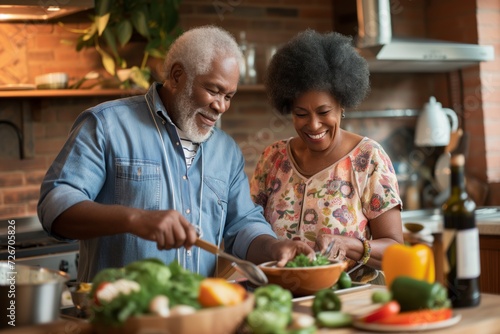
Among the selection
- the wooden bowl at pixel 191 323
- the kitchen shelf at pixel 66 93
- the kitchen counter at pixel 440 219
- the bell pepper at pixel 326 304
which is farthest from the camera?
the kitchen shelf at pixel 66 93

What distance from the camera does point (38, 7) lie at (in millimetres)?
3436

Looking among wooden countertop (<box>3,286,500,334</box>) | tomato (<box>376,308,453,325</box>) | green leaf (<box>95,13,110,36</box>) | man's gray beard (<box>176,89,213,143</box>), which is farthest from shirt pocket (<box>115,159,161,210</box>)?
green leaf (<box>95,13,110,36</box>)

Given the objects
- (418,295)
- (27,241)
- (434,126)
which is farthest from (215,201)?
(434,126)

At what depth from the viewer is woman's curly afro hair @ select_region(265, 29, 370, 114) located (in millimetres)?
2430

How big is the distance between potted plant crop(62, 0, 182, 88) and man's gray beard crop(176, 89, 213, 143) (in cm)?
171

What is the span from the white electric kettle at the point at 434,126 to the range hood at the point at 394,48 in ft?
0.90

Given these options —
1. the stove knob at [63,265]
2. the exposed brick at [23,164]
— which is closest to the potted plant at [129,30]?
the exposed brick at [23,164]

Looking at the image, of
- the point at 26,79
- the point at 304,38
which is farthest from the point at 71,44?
the point at 304,38

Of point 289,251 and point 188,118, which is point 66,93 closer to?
point 188,118

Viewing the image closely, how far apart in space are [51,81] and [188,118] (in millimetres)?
1833

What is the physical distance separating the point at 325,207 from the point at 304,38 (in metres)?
0.59

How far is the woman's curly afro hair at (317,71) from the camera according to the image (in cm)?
243

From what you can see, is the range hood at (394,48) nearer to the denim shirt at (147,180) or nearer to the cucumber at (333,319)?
the denim shirt at (147,180)

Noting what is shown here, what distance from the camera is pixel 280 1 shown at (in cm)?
463
